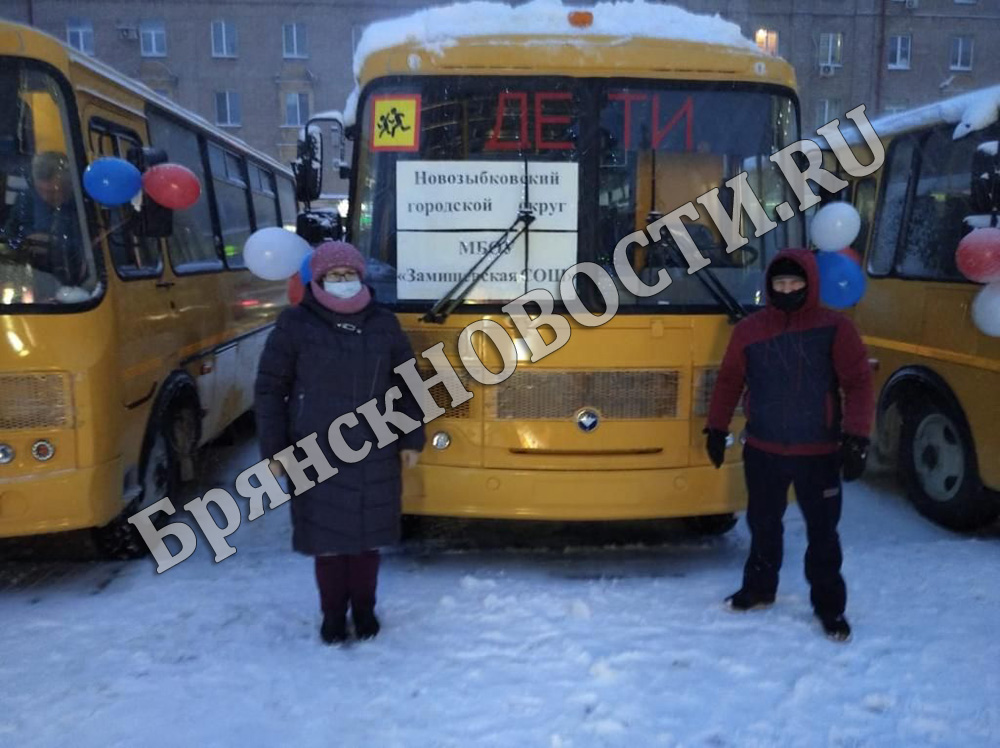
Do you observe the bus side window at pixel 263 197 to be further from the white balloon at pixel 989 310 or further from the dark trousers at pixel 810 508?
the white balloon at pixel 989 310

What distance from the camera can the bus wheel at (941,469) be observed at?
5703 mm

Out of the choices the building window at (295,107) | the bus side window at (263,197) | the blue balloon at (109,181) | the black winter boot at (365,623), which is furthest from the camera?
the building window at (295,107)

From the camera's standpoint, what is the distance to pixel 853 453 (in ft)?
12.6

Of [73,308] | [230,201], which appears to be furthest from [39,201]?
[230,201]

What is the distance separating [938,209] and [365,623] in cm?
A: 489

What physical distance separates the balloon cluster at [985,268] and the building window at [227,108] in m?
29.8

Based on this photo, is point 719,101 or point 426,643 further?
point 719,101

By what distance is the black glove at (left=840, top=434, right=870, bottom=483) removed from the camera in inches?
151

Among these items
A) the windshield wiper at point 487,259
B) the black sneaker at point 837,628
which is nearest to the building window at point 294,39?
the windshield wiper at point 487,259

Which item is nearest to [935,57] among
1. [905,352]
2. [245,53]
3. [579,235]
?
[245,53]

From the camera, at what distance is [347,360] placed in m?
3.80

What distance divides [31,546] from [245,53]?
94.3 feet

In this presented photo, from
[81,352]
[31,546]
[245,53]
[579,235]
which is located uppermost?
[245,53]

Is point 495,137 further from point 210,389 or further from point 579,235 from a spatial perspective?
point 210,389
